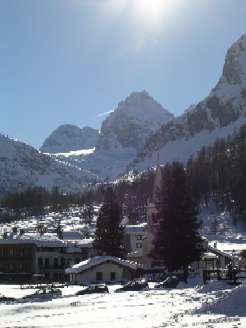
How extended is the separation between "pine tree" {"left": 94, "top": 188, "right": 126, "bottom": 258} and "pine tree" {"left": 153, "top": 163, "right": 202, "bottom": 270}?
15.5 meters

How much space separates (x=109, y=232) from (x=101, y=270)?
16.6 feet

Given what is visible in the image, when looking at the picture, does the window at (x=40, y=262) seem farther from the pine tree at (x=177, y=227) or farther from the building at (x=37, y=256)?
the pine tree at (x=177, y=227)

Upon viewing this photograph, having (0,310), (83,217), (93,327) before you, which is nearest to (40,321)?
(93,327)

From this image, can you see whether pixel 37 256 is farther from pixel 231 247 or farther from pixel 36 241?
pixel 231 247

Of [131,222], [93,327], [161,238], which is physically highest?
[131,222]

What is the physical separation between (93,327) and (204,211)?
13658 centimetres

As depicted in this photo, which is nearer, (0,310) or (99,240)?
(0,310)

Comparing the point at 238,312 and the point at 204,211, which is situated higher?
the point at 204,211

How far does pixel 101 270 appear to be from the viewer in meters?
72.6

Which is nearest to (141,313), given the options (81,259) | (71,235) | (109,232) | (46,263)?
(109,232)

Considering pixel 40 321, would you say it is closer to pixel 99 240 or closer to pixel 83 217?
pixel 99 240

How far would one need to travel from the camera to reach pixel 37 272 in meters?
108

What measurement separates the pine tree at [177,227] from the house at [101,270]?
40.3 feet

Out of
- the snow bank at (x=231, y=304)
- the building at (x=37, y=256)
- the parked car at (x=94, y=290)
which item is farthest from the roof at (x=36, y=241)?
the snow bank at (x=231, y=304)
